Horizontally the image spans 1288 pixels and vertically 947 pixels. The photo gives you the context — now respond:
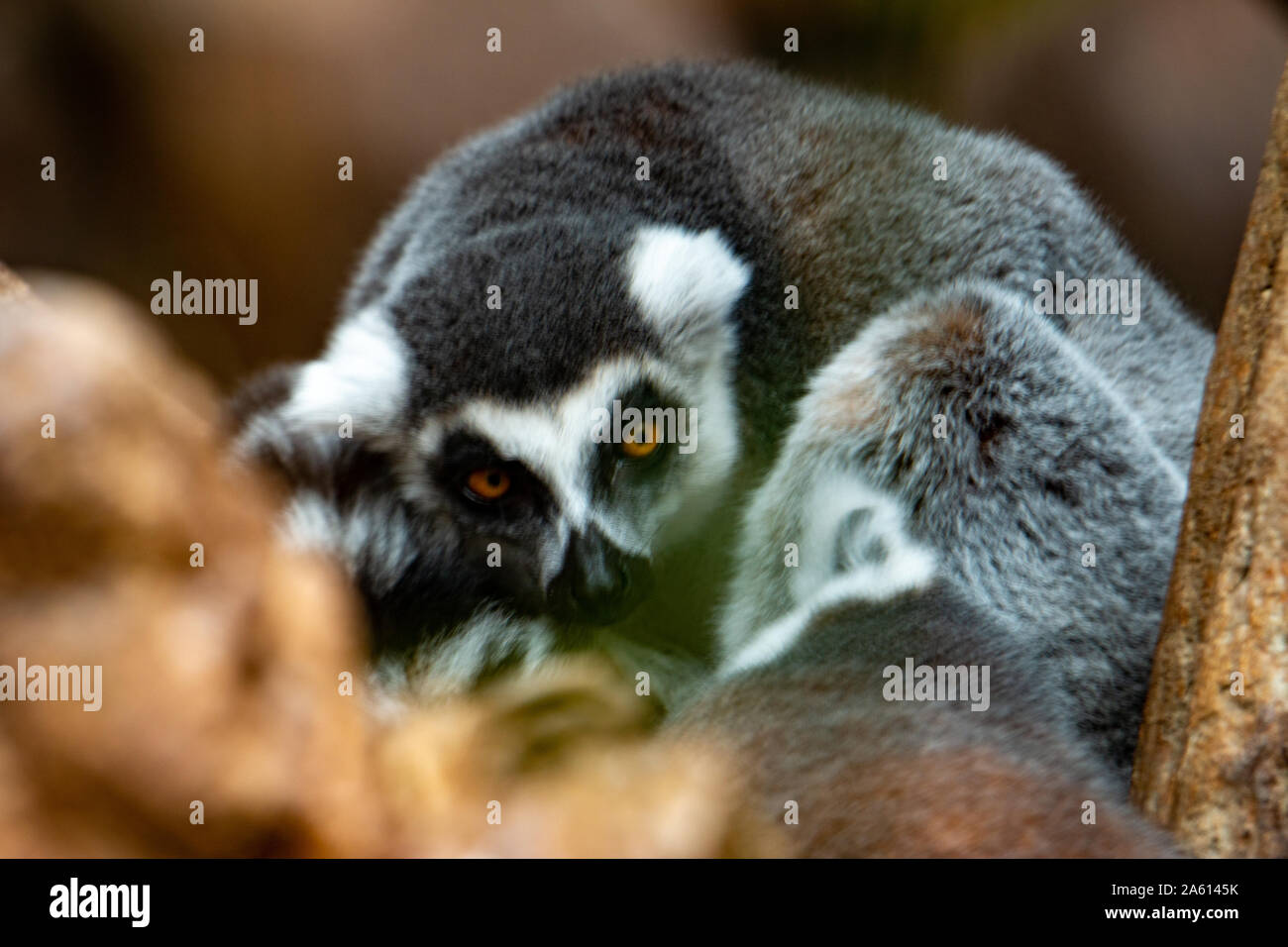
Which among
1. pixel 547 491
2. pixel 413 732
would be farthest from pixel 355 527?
pixel 413 732

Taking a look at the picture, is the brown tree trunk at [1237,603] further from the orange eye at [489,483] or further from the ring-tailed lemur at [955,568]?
the orange eye at [489,483]

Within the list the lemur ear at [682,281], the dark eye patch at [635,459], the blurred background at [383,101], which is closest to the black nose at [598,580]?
the dark eye patch at [635,459]

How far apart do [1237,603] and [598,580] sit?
1322mm

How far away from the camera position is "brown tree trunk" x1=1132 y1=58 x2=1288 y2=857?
2.18 m

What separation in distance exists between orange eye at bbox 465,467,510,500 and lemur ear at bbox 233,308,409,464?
267mm

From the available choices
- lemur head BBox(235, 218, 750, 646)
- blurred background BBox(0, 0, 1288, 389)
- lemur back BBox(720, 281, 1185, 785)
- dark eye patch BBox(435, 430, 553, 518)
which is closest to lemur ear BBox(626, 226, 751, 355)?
lemur head BBox(235, 218, 750, 646)

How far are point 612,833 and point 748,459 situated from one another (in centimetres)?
199

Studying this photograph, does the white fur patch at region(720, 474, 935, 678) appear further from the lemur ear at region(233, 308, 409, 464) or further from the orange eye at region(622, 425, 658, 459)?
the lemur ear at region(233, 308, 409, 464)

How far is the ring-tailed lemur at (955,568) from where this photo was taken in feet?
6.98

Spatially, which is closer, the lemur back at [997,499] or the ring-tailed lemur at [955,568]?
the ring-tailed lemur at [955,568]

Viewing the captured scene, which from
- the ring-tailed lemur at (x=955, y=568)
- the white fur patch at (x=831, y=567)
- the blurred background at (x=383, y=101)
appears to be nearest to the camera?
the ring-tailed lemur at (x=955, y=568)

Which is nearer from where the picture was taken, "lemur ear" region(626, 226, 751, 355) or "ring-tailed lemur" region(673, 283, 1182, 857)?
"ring-tailed lemur" region(673, 283, 1182, 857)

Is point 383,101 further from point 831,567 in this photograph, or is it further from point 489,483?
point 831,567

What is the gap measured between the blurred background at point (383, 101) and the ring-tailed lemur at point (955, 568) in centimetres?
226
